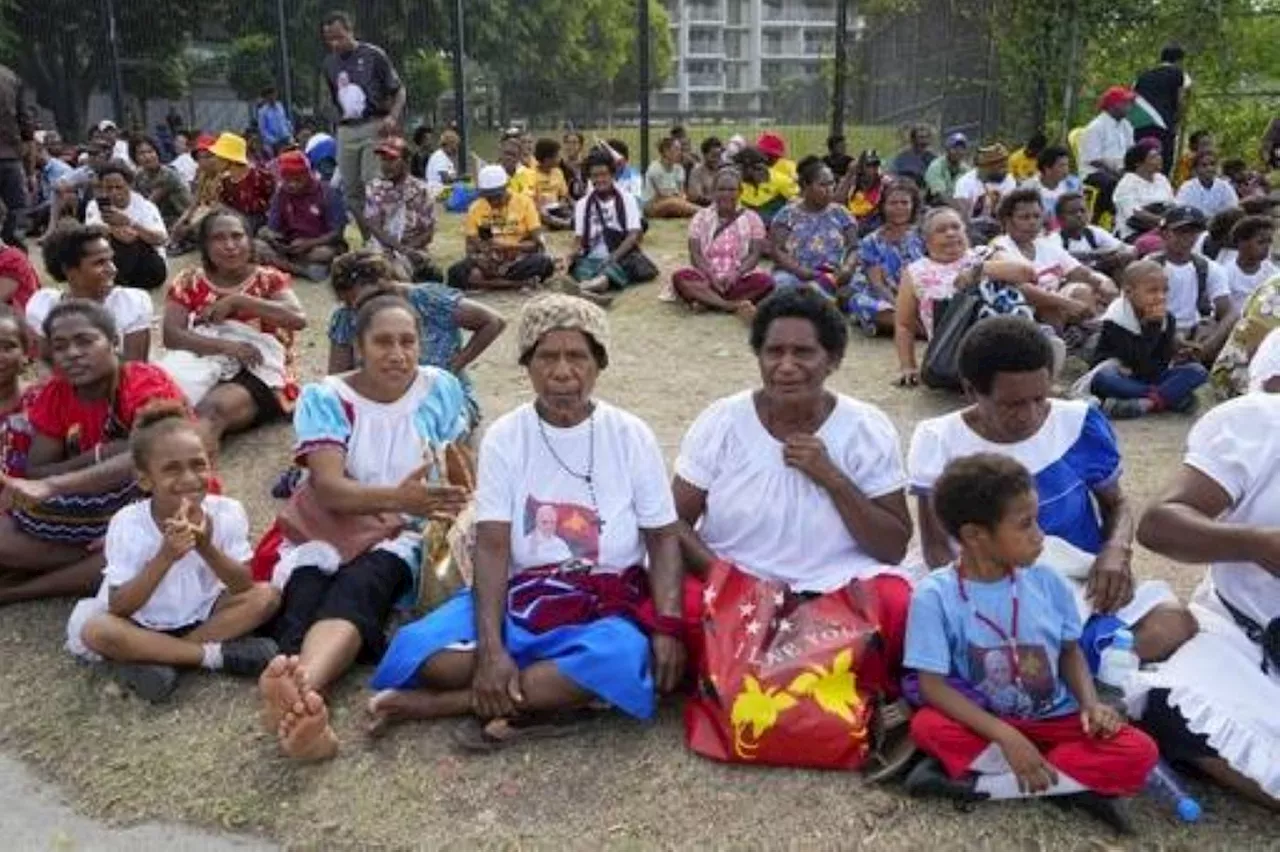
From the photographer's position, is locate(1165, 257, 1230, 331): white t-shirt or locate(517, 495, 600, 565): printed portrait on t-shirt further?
locate(1165, 257, 1230, 331): white t-shirt

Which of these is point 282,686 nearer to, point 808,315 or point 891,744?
point 891,744

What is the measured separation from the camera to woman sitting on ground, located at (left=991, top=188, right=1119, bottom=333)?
6715 mm

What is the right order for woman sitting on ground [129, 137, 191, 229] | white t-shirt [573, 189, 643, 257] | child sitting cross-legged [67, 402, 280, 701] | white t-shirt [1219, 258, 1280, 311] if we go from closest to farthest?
child sitting cross-legged [67, 402, 280, 701]
white t-shirt [1219, 258, 1280, 311]
white t-shirt [573, 189, 643, 257]
woman sitting on ground [129, 137, 191, 229]

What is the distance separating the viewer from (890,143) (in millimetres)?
16469

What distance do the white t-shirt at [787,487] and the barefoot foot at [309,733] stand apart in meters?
1.29

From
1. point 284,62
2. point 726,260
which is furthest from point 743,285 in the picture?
point 284,62

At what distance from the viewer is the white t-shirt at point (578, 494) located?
11.5ft

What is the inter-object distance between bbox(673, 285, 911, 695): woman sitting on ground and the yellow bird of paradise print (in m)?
0.41

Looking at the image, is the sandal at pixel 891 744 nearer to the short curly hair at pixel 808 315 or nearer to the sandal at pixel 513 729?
the sandal at pixel 513 729

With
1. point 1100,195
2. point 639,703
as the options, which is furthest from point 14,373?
point 1100,195

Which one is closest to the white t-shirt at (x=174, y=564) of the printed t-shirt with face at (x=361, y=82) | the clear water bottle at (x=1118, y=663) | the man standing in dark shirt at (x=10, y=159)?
the clear water bottle at (x=1118, y=663)

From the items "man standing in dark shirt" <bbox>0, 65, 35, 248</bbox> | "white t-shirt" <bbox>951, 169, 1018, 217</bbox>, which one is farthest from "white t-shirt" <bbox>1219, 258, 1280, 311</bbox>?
"man standing in dark shirt" <bbox>0, 65, 35, 248</bbox>

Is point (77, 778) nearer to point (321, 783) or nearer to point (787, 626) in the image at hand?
point (321, 783)

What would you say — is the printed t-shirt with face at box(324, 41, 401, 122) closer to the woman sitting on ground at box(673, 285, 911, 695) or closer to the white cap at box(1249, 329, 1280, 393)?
the woman sitting on ground at box(673, 285, 911, 695)
